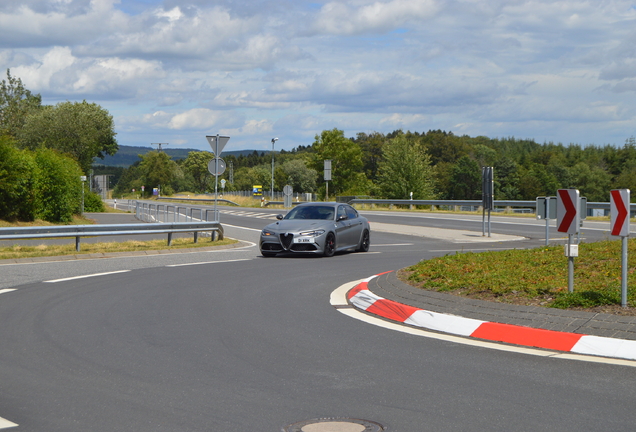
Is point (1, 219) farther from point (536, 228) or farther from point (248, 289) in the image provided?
point (248, 289)

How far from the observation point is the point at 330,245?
59.6 ft

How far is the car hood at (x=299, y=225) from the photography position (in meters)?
18.0

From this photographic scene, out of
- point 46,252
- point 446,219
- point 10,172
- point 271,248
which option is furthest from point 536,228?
point 10,172

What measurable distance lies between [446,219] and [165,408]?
36.4m

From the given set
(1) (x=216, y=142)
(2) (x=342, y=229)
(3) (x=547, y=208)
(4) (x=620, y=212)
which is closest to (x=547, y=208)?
(3) (x=547, y=208)

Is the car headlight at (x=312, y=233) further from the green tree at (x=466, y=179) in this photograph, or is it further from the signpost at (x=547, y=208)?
the green tree at (x=466, y=179)

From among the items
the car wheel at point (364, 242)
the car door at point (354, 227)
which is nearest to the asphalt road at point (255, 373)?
the car door at point (354, 227)

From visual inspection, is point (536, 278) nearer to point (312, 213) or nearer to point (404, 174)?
point (312, 213)

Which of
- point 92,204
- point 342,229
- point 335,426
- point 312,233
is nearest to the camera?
point 335,426

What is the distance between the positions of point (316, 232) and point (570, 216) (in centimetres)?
997

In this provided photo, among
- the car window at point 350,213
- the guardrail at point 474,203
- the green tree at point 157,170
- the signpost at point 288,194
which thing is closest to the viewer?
the car window at point 350,213

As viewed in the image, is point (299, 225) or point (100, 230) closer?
point (299, 225)

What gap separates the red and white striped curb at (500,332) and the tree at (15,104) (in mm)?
100849

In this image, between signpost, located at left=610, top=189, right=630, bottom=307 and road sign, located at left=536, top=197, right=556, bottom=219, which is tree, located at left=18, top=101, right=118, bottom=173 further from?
signpost, located at left=610, top=189, right=630, bottom=307
